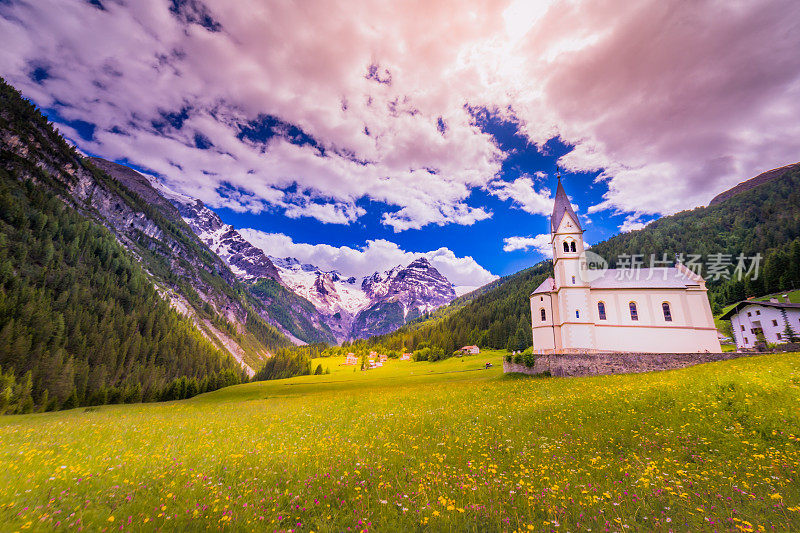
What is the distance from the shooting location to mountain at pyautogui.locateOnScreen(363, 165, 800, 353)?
91.6 m

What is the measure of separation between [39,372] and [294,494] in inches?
4591

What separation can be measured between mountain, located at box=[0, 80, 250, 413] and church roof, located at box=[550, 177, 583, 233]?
90370mm

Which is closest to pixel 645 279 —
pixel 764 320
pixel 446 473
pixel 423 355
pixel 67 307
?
pixel 764 320

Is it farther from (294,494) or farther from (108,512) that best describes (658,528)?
(108,512)

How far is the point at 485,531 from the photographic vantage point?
616cm

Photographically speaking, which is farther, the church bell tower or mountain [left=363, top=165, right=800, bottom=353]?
mountain [left=363, top=165, right=800, bottom=353]

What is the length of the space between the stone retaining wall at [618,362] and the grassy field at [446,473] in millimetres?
22564

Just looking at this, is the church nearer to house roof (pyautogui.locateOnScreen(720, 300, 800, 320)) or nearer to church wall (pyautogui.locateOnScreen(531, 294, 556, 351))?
church wall (pyautogui.locateOnScreen(531, 294, 556, 351))

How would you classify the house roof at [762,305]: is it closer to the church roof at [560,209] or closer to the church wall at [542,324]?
the church roof at [560,209]

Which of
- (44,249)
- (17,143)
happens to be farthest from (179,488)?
(17,143)

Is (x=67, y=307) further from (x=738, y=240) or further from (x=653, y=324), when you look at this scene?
(x=738, y=240)

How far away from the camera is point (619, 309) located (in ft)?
158

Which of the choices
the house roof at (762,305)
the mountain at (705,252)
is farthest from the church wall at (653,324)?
the mountain at (705,252)

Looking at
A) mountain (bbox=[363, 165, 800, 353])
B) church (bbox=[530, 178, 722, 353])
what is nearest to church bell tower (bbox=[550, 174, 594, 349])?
church (bbox=[530, 178, 722, 353])
